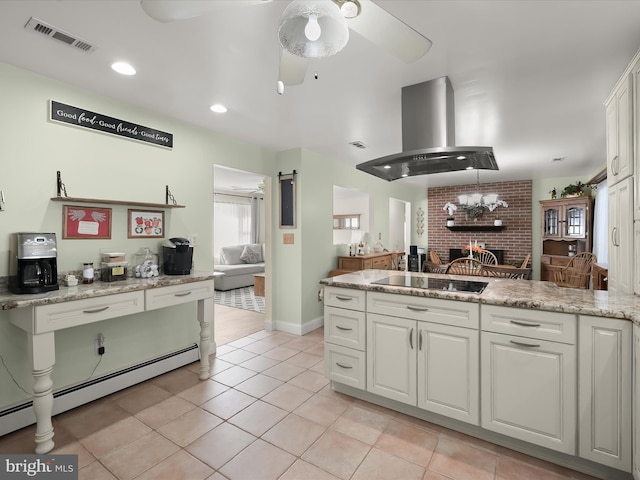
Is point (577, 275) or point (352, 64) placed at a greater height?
point (352, 64)

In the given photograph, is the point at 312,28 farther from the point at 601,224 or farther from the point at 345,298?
the point at 601,224

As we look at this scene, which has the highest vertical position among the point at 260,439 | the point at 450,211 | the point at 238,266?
the point at 450,211

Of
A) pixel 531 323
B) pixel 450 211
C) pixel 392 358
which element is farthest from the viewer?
pixel 450 211

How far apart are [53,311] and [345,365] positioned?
1914 millimetres

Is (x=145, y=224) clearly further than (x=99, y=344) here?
Yes

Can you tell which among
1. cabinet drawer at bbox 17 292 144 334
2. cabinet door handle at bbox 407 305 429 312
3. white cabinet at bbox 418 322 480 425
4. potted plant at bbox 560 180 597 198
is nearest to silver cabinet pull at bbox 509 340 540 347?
white cabinet at bbox 418 322 480 425

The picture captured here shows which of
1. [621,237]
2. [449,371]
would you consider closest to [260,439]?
[449,371]

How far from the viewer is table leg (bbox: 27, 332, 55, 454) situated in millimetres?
1832

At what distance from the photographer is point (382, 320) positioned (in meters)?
2.25

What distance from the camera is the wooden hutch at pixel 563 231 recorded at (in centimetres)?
550

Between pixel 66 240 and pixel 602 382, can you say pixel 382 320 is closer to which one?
pixel 602 382

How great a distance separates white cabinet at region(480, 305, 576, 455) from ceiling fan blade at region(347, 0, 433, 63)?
144 centimetres

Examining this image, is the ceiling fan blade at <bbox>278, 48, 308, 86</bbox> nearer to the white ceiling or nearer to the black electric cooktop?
the white ceiling

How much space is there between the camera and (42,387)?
1.86 meters
